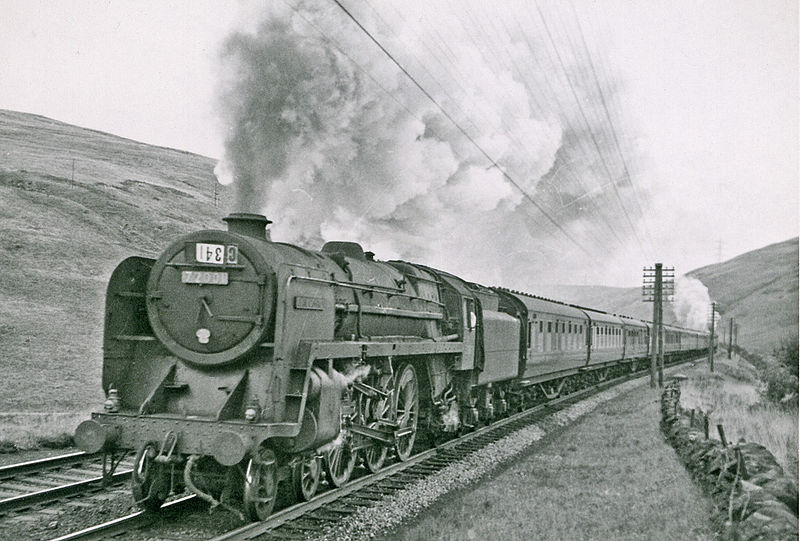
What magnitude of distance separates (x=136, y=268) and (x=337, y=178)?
7.54m

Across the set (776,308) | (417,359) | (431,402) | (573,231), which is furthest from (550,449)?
(573,231)

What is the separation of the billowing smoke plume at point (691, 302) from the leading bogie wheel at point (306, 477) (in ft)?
216

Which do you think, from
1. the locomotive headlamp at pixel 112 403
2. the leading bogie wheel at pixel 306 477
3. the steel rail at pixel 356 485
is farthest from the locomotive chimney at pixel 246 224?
the steel rail at pixel 356 485

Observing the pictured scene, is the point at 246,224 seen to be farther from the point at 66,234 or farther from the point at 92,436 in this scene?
the point at 66,234

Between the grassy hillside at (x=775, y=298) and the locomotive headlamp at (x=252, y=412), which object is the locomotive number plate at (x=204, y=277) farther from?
the grassy hillside at (x=775, y=298)

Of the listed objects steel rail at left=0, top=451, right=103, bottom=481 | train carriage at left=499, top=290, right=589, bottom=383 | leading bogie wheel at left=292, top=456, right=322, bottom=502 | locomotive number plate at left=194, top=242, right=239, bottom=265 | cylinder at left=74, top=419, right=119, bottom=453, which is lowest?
steel rail at left=0, top=451, right=103, bottom=481

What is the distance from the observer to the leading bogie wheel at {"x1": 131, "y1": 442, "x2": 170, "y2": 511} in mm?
6734

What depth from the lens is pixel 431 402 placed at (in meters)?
11.2

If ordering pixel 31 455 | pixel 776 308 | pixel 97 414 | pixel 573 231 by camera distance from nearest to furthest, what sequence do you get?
1. pixel 97 414
2. pixel 31 455
3. pixel 776 308
4. pixel 573 231

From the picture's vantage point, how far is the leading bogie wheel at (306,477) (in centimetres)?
744

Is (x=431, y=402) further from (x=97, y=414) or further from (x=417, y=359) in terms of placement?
(x=97, y=414)

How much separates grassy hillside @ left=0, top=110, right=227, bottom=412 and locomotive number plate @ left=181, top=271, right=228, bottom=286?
918 centimetres

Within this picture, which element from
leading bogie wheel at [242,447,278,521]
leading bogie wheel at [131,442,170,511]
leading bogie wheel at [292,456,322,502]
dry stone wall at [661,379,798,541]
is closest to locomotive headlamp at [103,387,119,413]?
leading bogie wheel at [131,442,170,511]

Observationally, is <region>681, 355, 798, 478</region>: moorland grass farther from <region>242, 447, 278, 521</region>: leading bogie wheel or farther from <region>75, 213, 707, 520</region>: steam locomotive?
<region>242, 447, 278, 521</region>: leading bogie wheel
